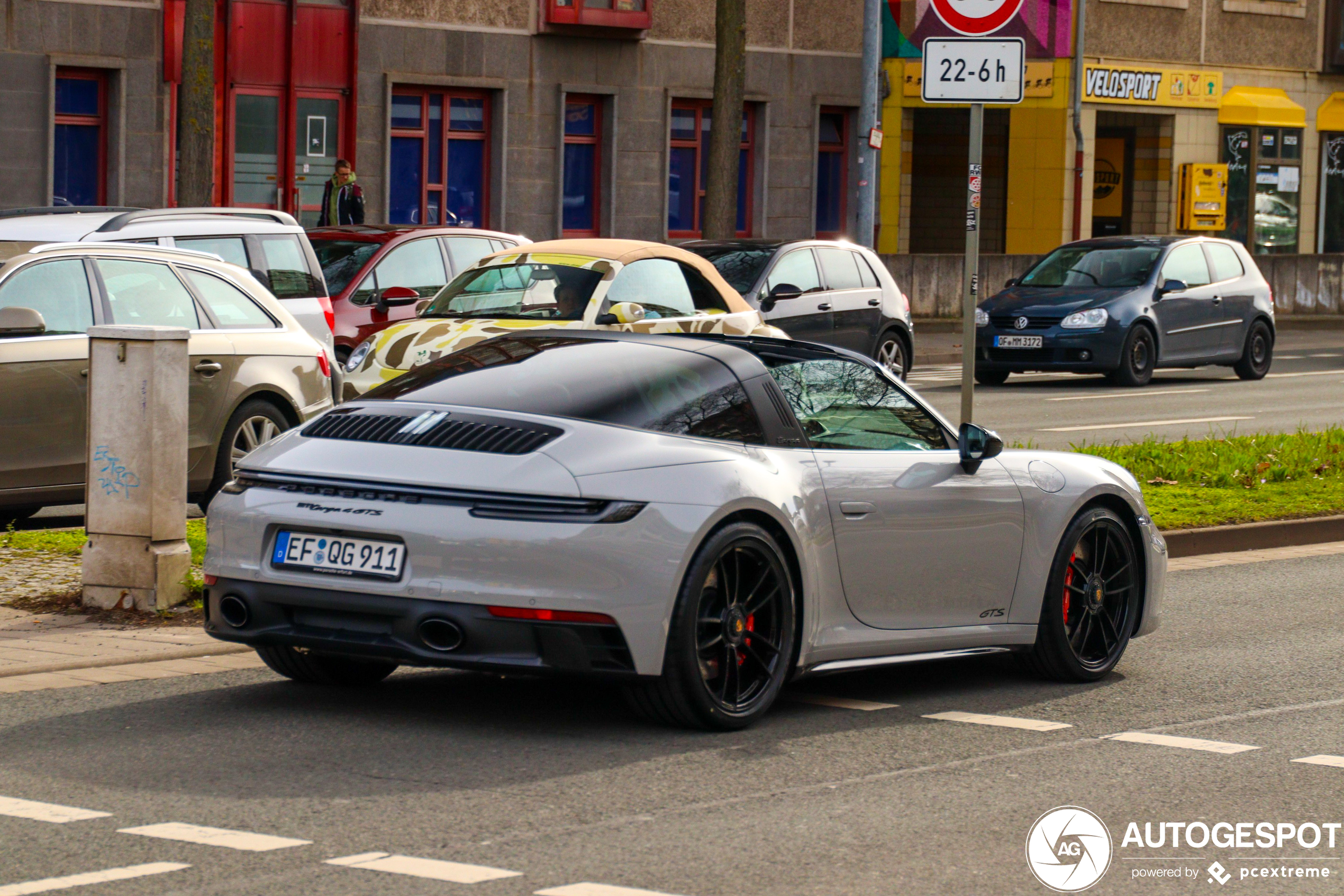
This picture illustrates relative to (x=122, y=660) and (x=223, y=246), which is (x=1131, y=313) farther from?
(x=122, y=660)

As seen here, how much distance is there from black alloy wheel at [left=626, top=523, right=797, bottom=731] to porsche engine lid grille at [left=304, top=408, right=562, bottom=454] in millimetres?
634

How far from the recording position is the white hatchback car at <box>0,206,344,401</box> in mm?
14484

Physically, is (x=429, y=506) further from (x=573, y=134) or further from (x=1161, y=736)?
(x=573, y=134)

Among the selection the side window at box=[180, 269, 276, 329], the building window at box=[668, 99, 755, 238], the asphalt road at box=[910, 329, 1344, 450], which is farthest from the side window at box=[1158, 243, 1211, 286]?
the side window at box=[180, 269, 276, 329]

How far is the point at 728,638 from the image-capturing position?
6.81 meters

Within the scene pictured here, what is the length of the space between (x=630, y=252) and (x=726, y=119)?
1392cm

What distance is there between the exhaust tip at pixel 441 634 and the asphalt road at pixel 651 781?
319 millimetres

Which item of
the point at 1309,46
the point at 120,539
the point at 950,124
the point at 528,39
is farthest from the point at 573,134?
the point at 120,539

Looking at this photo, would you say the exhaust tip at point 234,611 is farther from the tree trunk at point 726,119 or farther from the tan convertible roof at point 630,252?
the tree trunk at point 726,119

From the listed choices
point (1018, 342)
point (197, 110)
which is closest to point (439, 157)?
point (197, 110)

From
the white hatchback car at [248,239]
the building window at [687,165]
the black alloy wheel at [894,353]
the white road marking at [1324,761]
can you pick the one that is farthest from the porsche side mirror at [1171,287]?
the white road marking at [1324,761]

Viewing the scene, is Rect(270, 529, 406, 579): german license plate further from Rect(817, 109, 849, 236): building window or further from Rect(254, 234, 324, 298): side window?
Rect(817, 109, 849, 236): building window

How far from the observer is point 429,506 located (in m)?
6.54

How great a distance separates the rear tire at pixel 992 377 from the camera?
990 inches
